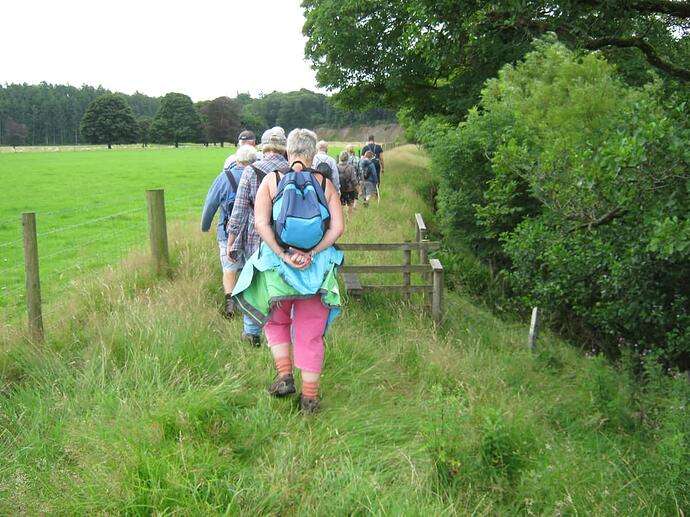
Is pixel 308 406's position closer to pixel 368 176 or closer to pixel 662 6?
pixel 662 6

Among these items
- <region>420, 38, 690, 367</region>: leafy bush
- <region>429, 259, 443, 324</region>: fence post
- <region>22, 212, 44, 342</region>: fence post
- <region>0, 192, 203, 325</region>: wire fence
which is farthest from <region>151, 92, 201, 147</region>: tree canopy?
<region>22, 212, 44, 342</region>: fence post

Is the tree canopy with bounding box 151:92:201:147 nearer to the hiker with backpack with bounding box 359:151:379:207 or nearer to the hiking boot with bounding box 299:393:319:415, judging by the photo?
the hiker with backpack with bounding box 359:151:379:207

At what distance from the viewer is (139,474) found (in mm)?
3033

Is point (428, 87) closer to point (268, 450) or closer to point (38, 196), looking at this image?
point (38, 196)

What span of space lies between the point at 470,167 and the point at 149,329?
10096 mm

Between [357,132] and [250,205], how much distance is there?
94.5 meters

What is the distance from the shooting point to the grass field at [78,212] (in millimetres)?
9796

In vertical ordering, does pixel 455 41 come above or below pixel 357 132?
below

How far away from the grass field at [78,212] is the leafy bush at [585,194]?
537 cm

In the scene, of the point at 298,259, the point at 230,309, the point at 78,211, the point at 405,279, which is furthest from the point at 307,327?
the point at 78,211

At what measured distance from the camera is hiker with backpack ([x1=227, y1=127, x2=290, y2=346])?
505 cm

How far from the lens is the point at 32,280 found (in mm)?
4844

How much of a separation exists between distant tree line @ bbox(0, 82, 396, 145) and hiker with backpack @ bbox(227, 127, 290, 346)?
90474 mm

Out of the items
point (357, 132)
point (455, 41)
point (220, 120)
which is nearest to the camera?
point (455, 41)
